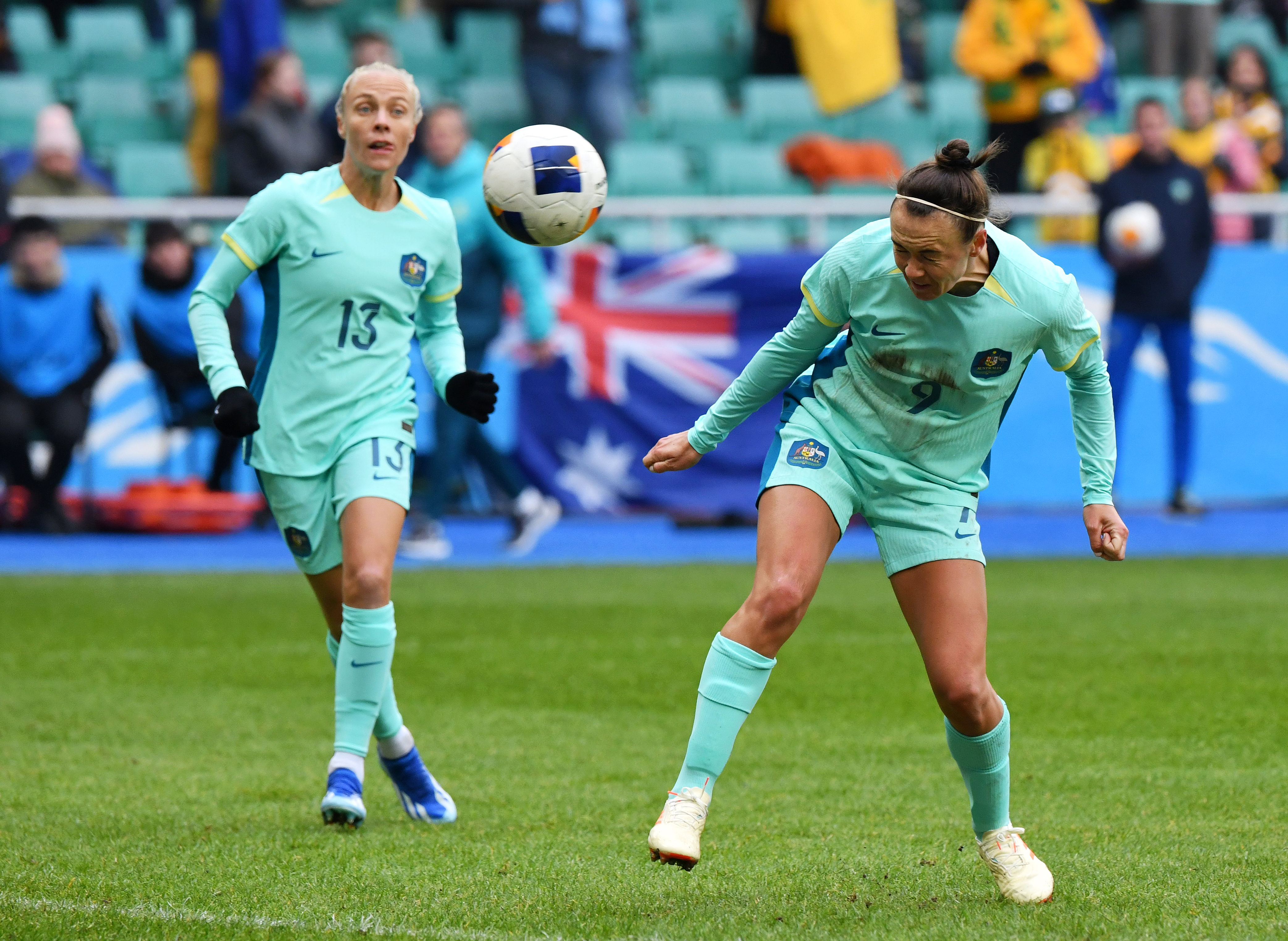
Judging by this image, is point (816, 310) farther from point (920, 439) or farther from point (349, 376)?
point (349, 376)

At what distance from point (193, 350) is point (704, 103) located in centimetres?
682

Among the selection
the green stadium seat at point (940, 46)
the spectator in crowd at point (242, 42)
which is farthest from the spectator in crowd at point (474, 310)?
the green stadium seat at point (940, 46)

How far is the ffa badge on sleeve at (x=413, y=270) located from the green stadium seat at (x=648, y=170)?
10.7 metres

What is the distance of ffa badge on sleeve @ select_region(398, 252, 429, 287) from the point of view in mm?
6262

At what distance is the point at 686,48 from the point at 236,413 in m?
14.8

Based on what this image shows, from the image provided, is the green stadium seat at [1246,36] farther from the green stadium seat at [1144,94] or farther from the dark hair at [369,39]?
the dark hair at [369,39]

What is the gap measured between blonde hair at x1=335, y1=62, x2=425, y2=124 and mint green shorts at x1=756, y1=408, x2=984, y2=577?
76.3 inches

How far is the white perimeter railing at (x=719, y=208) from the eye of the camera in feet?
48.3

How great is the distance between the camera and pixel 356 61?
1623 centimetres

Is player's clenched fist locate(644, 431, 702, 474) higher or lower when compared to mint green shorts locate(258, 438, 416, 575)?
higher

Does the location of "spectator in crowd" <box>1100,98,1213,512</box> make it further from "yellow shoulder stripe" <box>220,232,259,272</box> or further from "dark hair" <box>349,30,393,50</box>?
"yellow shoulder stripe" <box>220,232,259,272</box>

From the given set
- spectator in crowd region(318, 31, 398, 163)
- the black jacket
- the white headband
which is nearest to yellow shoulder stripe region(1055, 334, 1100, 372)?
the white headband

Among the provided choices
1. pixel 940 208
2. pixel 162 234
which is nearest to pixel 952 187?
pixel 940 208

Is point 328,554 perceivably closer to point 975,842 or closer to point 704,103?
point 975,842
